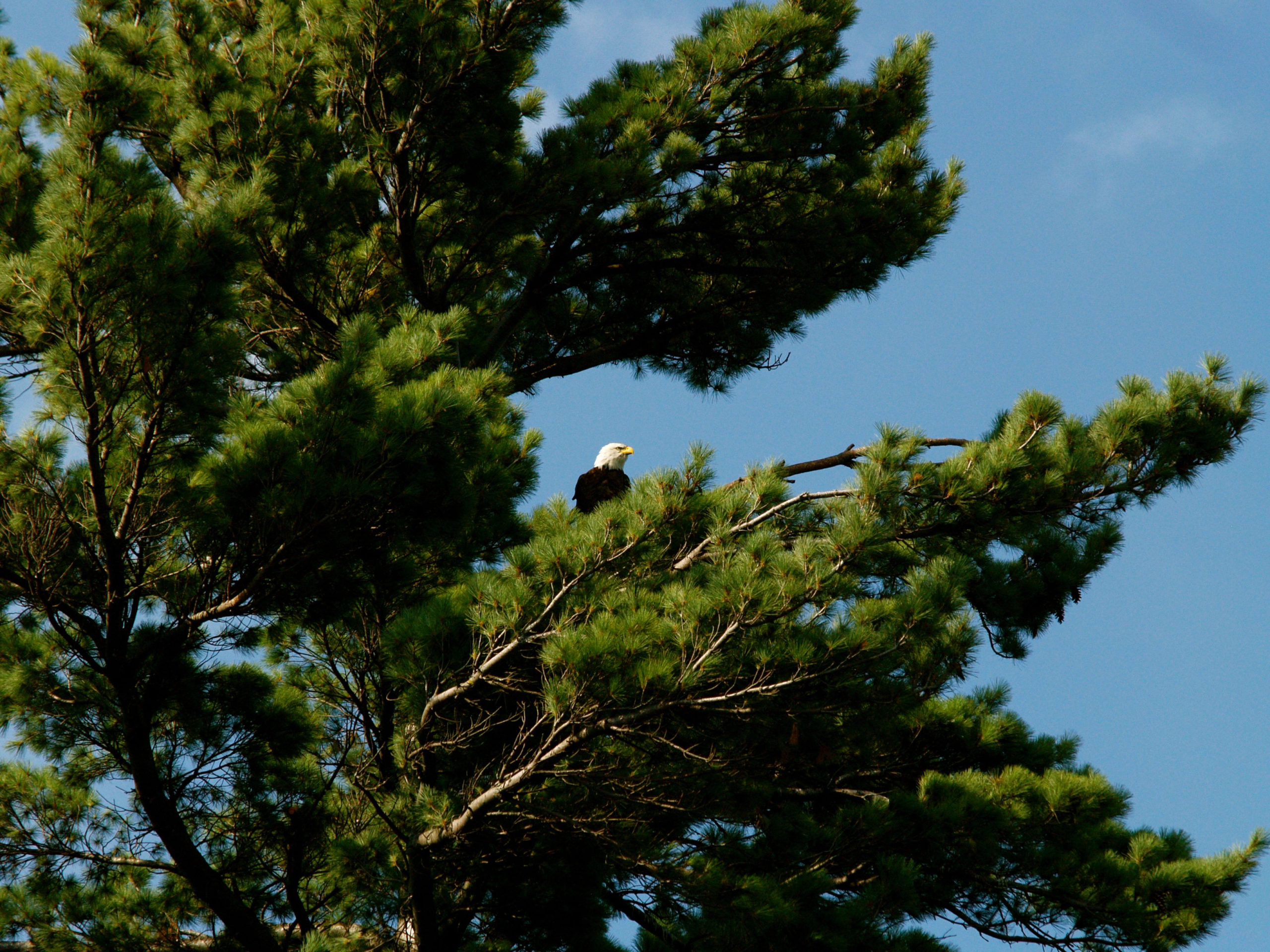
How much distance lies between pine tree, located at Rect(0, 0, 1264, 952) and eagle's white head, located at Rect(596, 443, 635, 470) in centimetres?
176

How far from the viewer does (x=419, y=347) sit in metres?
5.03

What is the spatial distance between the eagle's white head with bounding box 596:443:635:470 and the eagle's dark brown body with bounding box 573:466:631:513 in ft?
1.30

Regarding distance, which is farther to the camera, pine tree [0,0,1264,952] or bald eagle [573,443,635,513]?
bald eagle [573,443,635,513]

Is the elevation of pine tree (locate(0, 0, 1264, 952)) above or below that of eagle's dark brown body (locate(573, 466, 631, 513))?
below

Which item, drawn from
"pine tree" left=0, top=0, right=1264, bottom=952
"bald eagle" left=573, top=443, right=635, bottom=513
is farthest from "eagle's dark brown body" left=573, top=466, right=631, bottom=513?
"pine tree" left=0, top=0, right=1264, bottom=952

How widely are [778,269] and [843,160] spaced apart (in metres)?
0.79

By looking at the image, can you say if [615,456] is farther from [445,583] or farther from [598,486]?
[445,583]

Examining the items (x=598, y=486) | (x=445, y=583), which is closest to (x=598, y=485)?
(x=598, y=486)

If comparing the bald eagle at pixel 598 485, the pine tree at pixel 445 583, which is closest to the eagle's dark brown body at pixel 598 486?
the bald eagle at pixel 598 485

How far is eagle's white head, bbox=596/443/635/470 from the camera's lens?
852 centimetres

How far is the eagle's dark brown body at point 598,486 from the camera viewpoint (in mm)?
→ 7844

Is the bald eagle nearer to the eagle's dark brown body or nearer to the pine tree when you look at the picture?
the eagle's dark brown body

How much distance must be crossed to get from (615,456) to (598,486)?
66cm

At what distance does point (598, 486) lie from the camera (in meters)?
7.91
